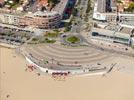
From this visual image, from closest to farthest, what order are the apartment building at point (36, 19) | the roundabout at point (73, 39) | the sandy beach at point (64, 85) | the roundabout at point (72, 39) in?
1. the sandy beach at point (64, 85)
2. the roundabout at point (72, 39)
3. the roundabout at point (73, 39)
4. the apartment building at point (36, 19)

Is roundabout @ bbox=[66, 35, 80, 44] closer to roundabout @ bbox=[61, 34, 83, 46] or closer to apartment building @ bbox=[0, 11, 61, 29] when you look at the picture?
roundabout @ bbox=[61, 34, 83, 46]

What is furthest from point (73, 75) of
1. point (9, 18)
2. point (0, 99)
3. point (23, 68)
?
point (9, 18)

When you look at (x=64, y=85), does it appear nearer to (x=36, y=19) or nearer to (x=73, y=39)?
(x=73, y=39)

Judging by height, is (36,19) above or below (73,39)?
above

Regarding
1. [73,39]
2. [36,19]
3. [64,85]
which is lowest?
[64,85]

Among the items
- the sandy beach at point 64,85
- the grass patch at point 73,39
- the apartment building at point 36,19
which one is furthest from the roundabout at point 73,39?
the sandy beach at point 64,85

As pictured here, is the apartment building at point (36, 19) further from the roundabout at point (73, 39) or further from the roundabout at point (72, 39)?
the roundabout at point (73, 39)

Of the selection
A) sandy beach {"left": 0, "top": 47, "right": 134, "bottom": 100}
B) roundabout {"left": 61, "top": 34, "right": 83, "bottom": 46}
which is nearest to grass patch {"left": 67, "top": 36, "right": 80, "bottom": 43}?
roundabout {"left": 61, "top": 34, "right": 83, "bottom": 46}

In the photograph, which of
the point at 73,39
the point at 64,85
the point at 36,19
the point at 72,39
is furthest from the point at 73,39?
the point at 64,85
